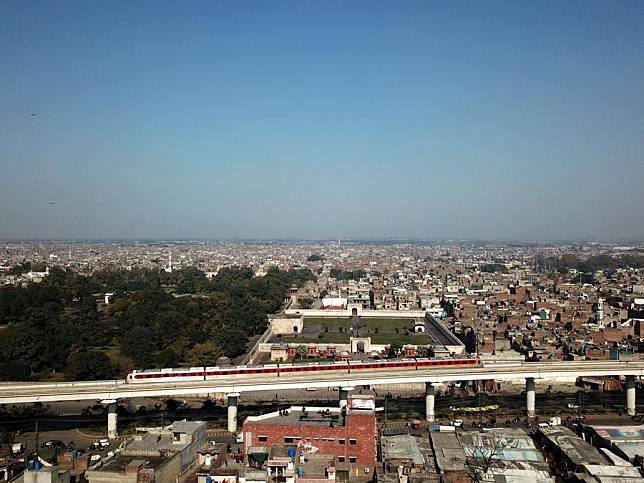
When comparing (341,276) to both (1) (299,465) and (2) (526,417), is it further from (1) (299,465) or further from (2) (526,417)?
(1) (299,465)

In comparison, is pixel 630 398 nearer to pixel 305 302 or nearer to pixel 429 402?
pixel 429 402

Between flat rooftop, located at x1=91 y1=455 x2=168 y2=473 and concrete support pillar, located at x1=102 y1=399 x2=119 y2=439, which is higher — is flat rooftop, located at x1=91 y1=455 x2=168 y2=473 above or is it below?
above

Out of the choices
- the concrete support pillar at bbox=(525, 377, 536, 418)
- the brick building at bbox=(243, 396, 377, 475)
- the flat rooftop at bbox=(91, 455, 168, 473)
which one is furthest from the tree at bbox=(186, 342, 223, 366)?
the flat rooftop at bbox=(91, 455, 168, 473)

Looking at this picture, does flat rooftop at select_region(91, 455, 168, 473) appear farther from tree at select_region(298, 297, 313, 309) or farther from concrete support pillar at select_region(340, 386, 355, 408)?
tree at select_region(298, 297, 313, 309)

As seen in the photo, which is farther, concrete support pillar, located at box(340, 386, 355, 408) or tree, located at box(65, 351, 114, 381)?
tree, located at box(65, 351, 114, 381)

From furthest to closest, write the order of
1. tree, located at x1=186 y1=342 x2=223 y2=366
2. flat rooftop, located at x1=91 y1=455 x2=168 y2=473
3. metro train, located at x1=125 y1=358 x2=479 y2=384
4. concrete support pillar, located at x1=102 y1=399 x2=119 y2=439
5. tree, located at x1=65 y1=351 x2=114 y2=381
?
tree, located at x1=186 y1=342 x2=223 y2=366
tree, located at x1=65 y1=351 x2=114 y2=381
metro train, located at x1=125 y1=358 x2=479 y2=384
concrete support pillar, located at x1=102 y1=399 x2=119 y2=439
flat rooftop, located at x1=91 y1=455 x2=168 y2=473

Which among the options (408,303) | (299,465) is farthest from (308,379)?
(408,303)

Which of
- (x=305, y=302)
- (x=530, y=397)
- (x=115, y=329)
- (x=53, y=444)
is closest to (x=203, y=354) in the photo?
(x=115, y=329)
